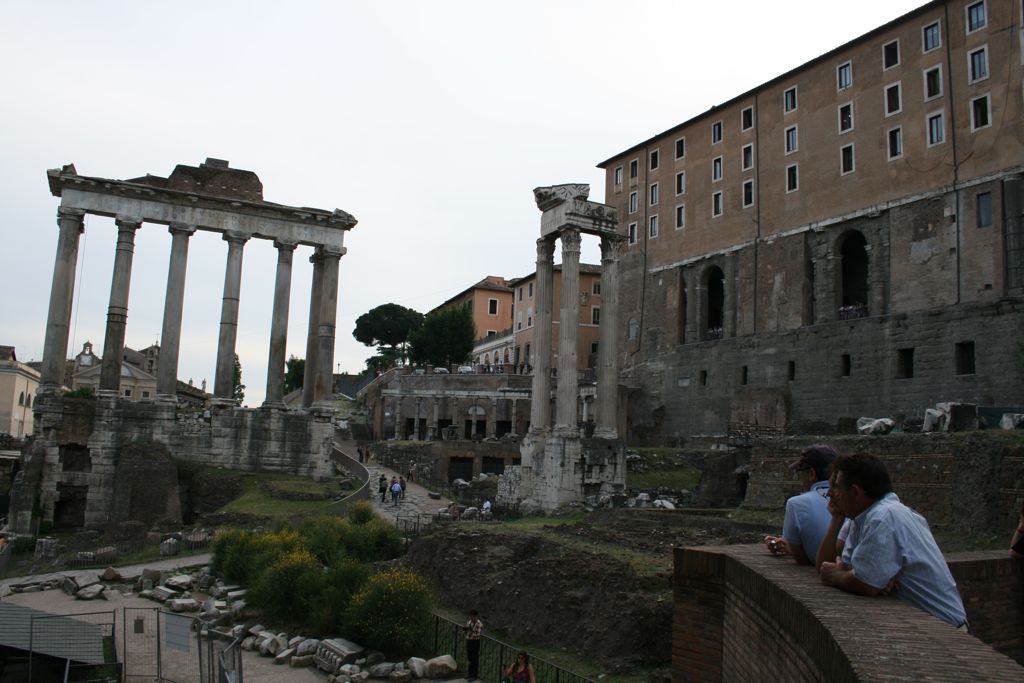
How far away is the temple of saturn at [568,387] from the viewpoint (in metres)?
28.0

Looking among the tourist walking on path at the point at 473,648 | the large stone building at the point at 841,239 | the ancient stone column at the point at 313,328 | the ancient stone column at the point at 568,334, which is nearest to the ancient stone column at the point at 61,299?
the ancient stone column at the point at 313,328

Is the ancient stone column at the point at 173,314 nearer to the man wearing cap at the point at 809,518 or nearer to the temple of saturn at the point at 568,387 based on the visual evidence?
the temple of saturn at the point at 568,387

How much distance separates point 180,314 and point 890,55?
105ft

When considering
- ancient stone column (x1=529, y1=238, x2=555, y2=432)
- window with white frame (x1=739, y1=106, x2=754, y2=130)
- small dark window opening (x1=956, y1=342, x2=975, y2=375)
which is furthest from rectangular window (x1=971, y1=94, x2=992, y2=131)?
ancient stone column (x1=529, y1=238, x2=555, y2=432)

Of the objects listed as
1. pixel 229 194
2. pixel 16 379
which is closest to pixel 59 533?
pixel 229 194

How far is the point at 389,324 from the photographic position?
84.3 metres

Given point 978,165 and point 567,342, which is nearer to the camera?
point 567,342

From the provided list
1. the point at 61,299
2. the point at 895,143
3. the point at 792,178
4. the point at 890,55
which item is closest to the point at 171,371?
the point at 61,299

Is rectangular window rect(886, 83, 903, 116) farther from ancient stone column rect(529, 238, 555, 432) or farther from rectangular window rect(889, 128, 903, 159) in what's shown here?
ancient stone column rect(529, 238, 555, 432)

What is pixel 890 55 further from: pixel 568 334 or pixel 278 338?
pixel 278 338

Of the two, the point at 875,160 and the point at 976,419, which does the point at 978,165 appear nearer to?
the point at 875,160

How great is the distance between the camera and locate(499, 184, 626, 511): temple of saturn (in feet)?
91.8

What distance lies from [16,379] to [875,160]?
6751 cm

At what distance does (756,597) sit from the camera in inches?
207
